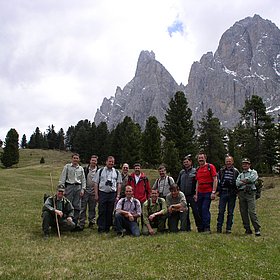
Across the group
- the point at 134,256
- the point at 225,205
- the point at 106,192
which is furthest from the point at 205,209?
the point at 134,256

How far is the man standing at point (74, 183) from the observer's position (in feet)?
47.4

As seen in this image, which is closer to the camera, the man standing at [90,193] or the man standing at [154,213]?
the man standing at [154,213]

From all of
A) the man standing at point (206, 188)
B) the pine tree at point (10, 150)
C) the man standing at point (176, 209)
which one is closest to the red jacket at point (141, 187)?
the man standing at point (176, 209)

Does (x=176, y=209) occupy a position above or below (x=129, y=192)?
below

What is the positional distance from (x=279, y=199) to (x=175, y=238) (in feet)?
67.4

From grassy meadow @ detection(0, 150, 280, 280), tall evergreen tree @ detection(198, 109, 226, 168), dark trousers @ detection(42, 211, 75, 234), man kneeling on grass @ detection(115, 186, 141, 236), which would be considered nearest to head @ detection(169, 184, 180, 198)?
man kneeling on grass @ detection(115, 186, 141, 236)

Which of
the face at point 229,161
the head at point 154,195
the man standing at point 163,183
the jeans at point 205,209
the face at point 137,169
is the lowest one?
the jeans at point 205,209

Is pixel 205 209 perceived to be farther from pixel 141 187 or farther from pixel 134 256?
pixel 134 256

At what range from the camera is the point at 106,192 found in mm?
14312

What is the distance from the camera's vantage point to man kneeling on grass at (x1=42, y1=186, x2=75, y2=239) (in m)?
13.2

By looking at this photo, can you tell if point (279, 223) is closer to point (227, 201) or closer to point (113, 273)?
point (227, 201)

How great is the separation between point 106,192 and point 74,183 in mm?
1357

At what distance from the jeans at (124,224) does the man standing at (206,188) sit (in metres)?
2.55

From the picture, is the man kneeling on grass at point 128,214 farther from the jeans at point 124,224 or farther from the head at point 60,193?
the head at point 60,193
